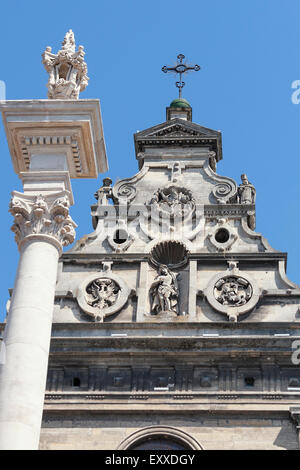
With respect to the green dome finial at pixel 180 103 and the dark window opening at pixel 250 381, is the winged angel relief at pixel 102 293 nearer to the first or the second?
the dark window opening at pixel 250 381

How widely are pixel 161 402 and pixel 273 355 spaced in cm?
233

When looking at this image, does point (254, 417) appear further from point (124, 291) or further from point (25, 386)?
point (25, 386)

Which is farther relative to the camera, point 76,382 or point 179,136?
point 179,136

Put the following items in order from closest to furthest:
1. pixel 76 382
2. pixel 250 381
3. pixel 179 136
Answer: pixel 250 381 < pixel 76 382 < pixel 179 136

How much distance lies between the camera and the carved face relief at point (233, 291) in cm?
2077

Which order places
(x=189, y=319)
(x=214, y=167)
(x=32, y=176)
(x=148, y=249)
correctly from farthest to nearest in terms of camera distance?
(x=214, y=167) < (x=148, y=249) < (x=189, y=319) < (x=32, y=176)

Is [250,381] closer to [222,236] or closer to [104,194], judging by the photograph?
[222,236]

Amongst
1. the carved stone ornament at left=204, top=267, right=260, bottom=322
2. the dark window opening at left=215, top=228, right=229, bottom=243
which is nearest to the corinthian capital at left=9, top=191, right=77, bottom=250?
the carved stone ornament at left=204, top=267, right=260, bottom=322

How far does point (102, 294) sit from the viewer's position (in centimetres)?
2105

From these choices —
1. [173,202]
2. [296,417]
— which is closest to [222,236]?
[173,202]

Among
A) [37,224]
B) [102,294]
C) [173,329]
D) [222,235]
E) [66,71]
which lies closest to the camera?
[37,224]

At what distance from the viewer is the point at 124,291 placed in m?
21.1

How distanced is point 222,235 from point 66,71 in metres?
8.78

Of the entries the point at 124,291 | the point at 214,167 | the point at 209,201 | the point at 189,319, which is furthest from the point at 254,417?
the point at 214,167
